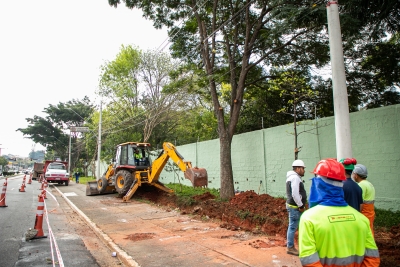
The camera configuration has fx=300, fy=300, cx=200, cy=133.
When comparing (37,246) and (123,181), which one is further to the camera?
(123,181)

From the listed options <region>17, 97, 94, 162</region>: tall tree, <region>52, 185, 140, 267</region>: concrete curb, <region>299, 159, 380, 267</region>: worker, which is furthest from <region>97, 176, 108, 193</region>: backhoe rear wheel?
<region>17, 97, 94, 162</region>: tall tree

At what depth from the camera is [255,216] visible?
7949 millimetres

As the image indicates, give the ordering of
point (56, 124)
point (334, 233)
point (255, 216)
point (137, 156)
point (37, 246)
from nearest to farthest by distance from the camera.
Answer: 1. point (334, 233)
2. point (37, 246)
3. point (255, 216)
4. point (137, 156)
5. point (56, 124)

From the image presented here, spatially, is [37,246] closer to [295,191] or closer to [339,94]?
[295,191]

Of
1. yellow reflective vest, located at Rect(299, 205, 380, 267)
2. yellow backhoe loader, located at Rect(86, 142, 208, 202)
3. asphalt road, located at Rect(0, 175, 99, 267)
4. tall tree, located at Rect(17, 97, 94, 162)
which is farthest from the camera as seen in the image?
tall tree, located at Rect(17, 97, 94, 162)

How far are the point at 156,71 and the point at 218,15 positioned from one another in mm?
15117

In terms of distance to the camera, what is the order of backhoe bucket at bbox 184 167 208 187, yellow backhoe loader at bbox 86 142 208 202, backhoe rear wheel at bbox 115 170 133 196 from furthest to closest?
backhoe rear wheel at bbox 115 170 133 196 → yellow backhoe loader at bbox 86 142 208 202 → backhoe bucket at bbox 184 167 208 187

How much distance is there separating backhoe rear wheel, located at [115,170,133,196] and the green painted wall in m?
4.77

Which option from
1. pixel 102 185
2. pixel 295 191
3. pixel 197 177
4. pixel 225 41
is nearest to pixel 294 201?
pixel 295 191

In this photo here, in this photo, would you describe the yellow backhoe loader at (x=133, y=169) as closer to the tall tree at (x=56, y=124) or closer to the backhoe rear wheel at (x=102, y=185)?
the backhoe rear wheel at (x=102, y=185)

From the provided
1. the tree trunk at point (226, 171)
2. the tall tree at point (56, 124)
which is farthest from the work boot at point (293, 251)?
the tall tree at point (56, 124)

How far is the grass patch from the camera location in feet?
23.0

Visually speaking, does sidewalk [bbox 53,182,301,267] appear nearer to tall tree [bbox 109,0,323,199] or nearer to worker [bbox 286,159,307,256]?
worker [bbox 286,159,307,256]

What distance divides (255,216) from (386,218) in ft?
10.5
